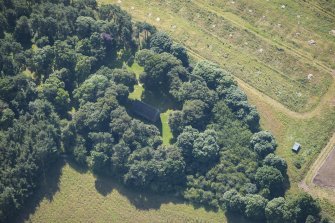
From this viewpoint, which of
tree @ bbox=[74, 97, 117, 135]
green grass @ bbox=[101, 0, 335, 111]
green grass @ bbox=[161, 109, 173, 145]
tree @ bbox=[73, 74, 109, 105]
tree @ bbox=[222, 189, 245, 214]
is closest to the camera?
tree @ bbox=[222, 189, 245, 214]

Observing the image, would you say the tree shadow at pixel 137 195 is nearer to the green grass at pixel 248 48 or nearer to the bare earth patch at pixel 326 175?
the bare earth patch at pixel 326 175

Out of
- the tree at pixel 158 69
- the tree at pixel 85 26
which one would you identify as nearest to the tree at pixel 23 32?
the tree at pixel 85 26

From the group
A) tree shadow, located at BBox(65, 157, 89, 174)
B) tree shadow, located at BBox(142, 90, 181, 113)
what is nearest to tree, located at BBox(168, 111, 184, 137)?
tree shadow, located at BBox(142, 90, 181, 113)

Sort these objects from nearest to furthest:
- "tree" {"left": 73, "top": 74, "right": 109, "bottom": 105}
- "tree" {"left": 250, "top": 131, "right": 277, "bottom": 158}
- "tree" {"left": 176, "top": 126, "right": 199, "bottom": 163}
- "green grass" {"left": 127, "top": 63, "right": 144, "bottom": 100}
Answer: "tree" {"left": 176, "top": 126, "right": 199, "bottom": 163}, "tree" {"left": 250, "top": 131, "right": 277, "bottom": 158}, "tree" {"left": 73, "top": 74, "right": 109, "bottom": 105}, "green grass" {"left": 127, "top": 63, "right": 144, "bottom": 100}

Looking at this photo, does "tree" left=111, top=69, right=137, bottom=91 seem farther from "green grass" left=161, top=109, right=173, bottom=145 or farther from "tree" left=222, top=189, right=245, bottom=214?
"tree" left=222, top=189, right=245, bottom=214

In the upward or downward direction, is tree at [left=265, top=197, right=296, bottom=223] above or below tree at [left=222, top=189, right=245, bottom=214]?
above

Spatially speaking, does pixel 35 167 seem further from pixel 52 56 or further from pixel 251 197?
pixel 251 197

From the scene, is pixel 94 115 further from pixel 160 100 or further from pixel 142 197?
pixel 142 197

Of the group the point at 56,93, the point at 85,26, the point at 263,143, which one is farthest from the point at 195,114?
the point at 85,26

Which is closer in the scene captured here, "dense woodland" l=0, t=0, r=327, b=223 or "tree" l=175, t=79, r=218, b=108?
"dense woodland" l=0, t=0, r=327, b=223
